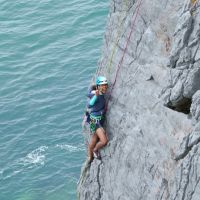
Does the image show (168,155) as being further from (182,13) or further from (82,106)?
(82,106)

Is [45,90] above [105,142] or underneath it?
underneath

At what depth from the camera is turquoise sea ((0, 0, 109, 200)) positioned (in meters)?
45.6

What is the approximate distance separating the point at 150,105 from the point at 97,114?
3.70 m

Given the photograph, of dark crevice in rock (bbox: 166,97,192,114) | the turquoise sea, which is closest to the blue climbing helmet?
dark crevice in rock (bbox: 166,97,192,114)

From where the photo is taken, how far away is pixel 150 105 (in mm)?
23188

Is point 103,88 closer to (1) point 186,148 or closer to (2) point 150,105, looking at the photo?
(2) point 150,105

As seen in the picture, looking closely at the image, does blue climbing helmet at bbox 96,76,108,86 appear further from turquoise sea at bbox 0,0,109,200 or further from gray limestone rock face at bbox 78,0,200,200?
turquoise sea at bbox 0,0,109,200

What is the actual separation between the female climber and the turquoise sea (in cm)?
1789

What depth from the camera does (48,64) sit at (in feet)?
188

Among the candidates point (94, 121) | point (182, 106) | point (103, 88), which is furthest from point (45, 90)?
point (182, 106)

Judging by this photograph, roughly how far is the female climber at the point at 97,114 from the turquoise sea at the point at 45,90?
58.7 feet

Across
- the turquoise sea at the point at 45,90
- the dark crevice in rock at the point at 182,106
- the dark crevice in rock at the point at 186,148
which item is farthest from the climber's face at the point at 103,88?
the turquoise sea at the point at 45,90

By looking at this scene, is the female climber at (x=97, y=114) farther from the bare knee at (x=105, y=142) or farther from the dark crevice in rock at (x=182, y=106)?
the dark crevice in rock at (x=182, y=106)

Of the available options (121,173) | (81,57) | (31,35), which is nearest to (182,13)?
(121,173)
